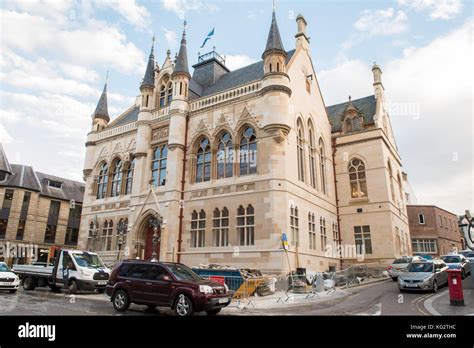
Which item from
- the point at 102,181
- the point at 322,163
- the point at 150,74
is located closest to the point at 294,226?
the point at 322,163

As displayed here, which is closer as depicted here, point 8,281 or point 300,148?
point 8,281

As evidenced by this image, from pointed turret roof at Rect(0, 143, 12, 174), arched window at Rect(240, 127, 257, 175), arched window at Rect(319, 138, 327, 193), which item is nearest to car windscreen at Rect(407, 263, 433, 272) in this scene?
arched window at Rect(240, 127, 257, 175)

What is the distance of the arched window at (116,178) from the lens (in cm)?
2953

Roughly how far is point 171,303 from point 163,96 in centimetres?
2180

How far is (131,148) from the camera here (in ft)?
96.2

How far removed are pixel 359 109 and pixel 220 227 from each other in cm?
1999

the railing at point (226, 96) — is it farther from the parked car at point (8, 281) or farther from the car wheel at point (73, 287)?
the parked car at point (8, 281)

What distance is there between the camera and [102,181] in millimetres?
31125

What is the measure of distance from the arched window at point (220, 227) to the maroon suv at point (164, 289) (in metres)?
10.2

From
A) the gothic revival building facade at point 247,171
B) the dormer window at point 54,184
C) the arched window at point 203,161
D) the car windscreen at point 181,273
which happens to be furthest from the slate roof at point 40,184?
the car windscreen at point 181,273

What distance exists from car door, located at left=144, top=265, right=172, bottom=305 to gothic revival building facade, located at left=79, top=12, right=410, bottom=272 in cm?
951

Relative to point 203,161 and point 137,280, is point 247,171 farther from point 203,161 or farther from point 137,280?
point 137,280

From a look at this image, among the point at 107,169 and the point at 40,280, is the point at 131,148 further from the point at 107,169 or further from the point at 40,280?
the point at 40,280
